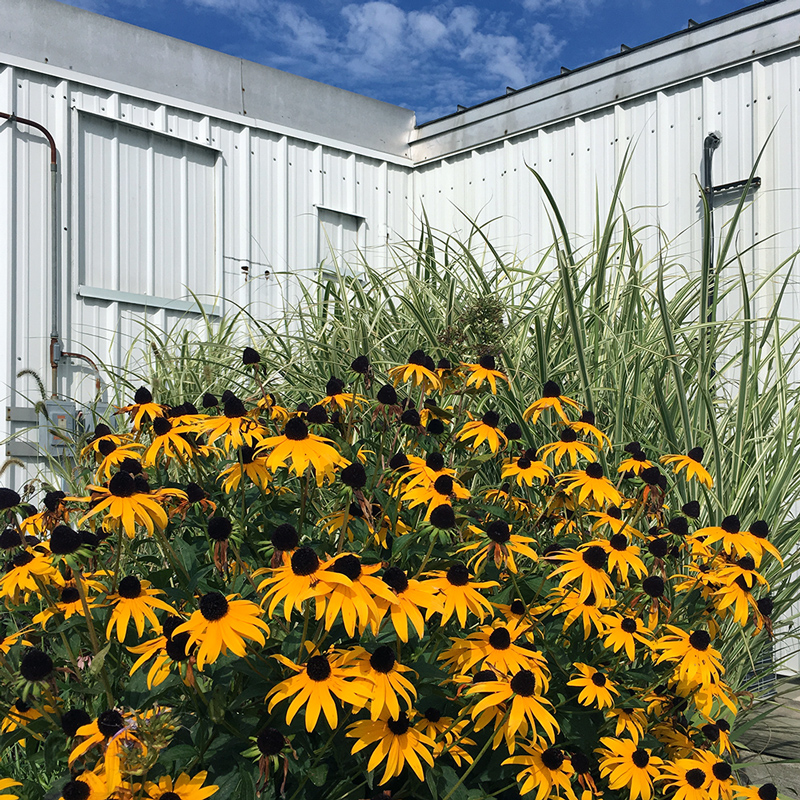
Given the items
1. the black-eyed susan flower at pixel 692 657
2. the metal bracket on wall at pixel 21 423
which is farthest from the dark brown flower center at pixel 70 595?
the metal bracket on wall at pixel 21 423

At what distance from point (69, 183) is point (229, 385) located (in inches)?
81.9

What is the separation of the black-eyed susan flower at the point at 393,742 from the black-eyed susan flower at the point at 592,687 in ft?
0.89

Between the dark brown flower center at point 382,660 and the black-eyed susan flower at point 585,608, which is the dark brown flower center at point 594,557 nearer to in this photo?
the black-eyed susan flower at point 585,608

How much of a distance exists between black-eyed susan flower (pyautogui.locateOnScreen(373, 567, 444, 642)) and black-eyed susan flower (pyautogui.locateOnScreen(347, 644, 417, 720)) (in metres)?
0.04

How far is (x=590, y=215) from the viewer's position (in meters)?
4.91

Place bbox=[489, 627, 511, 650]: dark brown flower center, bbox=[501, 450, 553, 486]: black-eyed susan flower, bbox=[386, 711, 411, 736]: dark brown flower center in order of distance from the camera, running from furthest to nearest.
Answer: bbox=[501, 450, 553, 486]: black-eyed susan flower < bbox=[489, 627, 511, 650]: dark brown flower center < bbox=[386, 711, 411, 736]: dark brown flower center

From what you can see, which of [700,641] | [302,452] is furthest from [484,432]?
[700,641]

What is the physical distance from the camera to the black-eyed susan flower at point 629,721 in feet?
4.04

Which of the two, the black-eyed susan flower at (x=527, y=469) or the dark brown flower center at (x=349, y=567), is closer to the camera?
the dark brown flower center at (x=349, y=567)

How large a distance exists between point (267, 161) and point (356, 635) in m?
4.76

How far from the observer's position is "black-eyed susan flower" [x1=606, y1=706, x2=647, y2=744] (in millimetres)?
1230

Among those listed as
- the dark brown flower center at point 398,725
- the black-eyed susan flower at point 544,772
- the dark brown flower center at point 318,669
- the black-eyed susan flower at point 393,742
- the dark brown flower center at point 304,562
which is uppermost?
the dark brown flower center at point 304,562

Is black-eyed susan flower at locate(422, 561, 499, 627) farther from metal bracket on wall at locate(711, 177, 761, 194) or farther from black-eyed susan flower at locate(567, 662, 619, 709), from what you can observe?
metal bracket on wall at locate(711, 177, 761, 194)

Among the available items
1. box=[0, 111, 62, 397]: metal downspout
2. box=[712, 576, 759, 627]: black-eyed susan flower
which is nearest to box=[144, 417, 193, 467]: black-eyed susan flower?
box=[712, 576, 759, 627]: black-eyed susan flower
